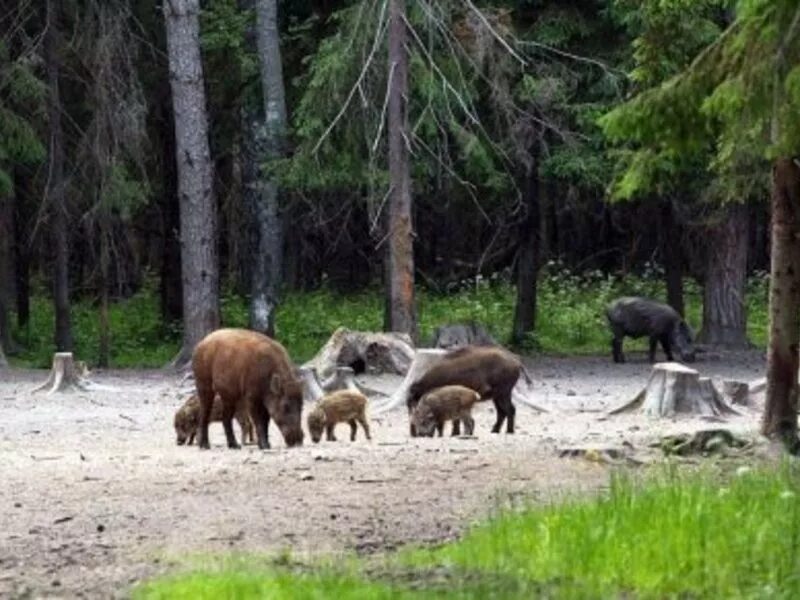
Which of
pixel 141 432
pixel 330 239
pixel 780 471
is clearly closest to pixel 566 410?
pixel 141 432

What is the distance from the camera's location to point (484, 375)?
59.8ft

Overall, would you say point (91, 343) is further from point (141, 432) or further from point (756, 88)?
point (756, 88)

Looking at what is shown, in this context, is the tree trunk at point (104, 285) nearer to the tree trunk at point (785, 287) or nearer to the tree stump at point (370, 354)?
the tree stump at point (370, 354)

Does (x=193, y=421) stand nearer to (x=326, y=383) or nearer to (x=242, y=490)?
(x=326, y=383)

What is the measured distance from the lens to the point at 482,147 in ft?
92.3

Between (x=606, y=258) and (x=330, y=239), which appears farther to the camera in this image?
(x=606, y=258)

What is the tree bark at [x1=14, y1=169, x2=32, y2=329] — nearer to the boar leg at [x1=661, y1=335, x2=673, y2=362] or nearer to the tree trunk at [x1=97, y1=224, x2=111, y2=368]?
the tree trunk at [x1=97, y1=224, x2=111, y2=368]

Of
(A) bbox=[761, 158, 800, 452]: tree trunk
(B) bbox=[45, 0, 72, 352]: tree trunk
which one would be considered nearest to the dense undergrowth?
(B) bbox=[45, 0, 72, 352]: tree trunk

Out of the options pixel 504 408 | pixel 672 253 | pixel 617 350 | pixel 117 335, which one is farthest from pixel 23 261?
pixel 504 408

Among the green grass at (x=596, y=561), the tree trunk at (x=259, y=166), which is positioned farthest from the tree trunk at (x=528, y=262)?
the green grass at (x=596, y=561)

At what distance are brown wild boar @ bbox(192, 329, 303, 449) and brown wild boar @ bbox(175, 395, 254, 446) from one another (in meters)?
0.77

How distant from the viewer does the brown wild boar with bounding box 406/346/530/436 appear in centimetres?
1820

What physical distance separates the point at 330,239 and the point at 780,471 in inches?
1323

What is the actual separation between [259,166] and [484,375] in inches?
516
